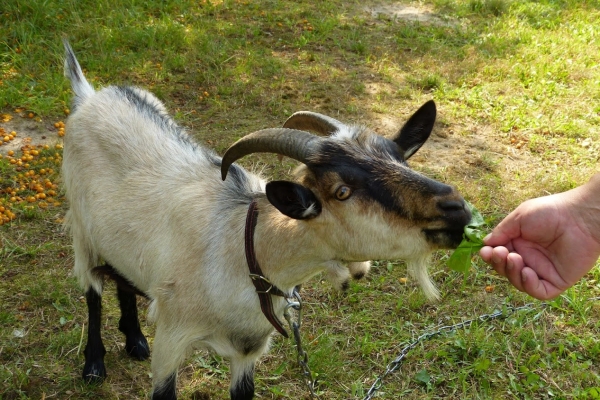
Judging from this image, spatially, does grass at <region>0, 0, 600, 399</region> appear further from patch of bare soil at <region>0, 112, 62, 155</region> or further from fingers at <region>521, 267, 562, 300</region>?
fingers at <region>521, 267, 562, 300</region>

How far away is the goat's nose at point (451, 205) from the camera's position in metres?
2.16

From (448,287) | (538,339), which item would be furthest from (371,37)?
(538,339)

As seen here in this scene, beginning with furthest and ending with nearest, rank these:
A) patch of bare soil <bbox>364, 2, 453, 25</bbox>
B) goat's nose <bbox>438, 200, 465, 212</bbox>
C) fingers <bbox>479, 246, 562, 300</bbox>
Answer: patch of bare soil <bbox>364, 2, 453, 25</bbox> < fingers <bbox>479, 246, 562, 300</bbox> < goat's nose <bbox>438, 200, 465, 212</bbox>

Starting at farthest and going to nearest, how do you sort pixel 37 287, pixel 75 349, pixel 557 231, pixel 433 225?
pixel 37 287
pixel 75 349
pixel 557 231
pixel 433 225

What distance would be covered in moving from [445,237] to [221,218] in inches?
39.2

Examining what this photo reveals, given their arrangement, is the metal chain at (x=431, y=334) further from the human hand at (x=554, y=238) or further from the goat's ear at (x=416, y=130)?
the goat's ear at (x=416, y=130)

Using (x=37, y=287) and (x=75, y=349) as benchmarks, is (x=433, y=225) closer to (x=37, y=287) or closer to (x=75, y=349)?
(x=75, y=349)

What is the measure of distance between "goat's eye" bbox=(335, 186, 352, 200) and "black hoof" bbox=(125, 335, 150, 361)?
5.74ft

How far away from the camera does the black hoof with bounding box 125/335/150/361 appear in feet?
11.4

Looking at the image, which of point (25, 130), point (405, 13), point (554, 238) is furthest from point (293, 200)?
point (405, 13)

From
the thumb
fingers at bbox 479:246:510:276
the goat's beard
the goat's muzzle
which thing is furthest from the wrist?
the goat's beard

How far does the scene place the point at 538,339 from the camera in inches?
136

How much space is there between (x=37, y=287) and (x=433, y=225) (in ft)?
8.65

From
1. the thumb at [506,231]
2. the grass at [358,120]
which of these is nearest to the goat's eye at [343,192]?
the thumb at [506,231]
